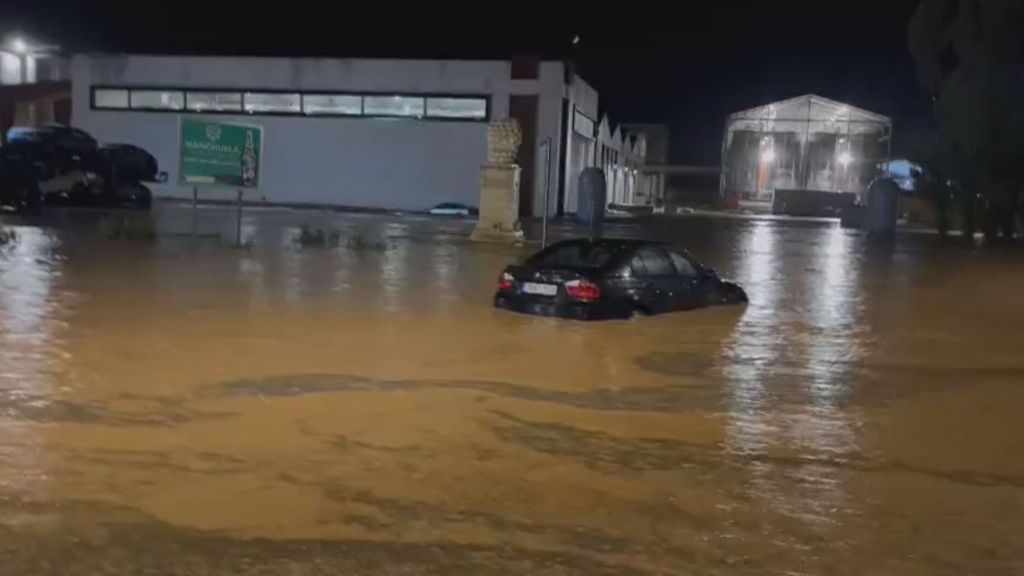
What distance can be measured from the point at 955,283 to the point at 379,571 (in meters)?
21.9

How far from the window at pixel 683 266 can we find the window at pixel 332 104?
37.4m

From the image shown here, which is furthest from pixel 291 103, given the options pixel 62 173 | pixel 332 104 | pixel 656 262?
pixel 656 262

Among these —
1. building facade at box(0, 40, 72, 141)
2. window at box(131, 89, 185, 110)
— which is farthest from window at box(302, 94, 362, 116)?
building facade at box(0, 40, 72, 141)

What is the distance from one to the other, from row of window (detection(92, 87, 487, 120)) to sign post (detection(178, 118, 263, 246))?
23938 millimetres

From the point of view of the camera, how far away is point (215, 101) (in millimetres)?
54094

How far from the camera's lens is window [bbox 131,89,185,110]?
179 feet

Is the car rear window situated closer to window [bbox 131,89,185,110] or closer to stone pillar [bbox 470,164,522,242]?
stone pillar [bbox 470,164,522,242]

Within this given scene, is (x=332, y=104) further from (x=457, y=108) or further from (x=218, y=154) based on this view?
(x=218, y=154)

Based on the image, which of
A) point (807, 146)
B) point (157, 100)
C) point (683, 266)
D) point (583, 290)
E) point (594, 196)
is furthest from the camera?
point (807, 146)

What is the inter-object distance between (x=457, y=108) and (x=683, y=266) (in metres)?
35.5

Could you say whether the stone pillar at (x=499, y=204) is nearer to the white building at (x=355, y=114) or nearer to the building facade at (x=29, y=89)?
the white building at (x=355, y=114)

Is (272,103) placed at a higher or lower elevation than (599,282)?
higher

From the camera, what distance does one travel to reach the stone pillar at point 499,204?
3111 centimetres

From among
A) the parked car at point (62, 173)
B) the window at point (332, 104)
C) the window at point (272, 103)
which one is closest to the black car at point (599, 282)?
the parked car at point (62, 173)
